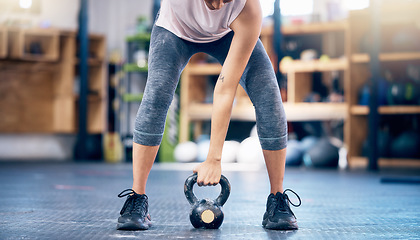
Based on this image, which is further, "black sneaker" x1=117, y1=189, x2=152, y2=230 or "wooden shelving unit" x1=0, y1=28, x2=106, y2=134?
"wooden shelving unit" x1=0, y1=28, x2=106, y2=134

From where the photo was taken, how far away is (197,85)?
23.8 ft

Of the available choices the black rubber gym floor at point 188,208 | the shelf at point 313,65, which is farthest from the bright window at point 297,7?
the black rubber gym floor at point 188,208

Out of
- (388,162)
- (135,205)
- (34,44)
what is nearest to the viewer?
→ (135,205)

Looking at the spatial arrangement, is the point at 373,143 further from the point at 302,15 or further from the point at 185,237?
the point at 185,237

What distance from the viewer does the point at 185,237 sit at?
146cm

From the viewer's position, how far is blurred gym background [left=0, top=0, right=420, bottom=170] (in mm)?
5965

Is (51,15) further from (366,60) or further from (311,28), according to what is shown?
(366,60)

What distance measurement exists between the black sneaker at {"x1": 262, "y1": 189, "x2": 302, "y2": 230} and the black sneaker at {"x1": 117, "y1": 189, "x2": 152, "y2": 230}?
386mm

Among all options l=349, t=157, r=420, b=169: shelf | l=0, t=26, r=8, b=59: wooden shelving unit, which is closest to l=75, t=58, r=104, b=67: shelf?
l=0, t=26, r=8, b=59: wooden shelving unit

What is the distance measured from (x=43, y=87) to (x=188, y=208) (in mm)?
5601

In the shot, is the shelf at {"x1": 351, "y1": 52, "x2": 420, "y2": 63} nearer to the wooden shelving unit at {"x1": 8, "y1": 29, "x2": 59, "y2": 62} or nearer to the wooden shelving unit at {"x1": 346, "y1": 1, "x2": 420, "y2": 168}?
the wooden shelving unit at {"x1": 346, "y1": 1, "x2": 420, "y2": 168}

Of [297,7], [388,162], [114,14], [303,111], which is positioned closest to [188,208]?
[388,162]

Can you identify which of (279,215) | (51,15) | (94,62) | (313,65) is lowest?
(279,215)

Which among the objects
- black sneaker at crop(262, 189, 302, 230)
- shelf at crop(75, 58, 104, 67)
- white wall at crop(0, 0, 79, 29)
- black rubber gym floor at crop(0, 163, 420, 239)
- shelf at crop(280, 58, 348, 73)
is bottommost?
black rubber gym floor at crop(0, 163, 420, 239)
